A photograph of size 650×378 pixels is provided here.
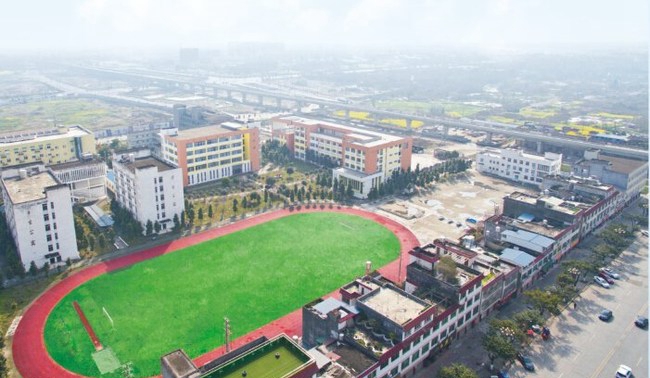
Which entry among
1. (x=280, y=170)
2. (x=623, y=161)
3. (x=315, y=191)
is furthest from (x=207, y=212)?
(x=623, y=161)

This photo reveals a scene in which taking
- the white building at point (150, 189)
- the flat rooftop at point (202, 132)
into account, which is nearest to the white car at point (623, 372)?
the white building at point (150, 189)

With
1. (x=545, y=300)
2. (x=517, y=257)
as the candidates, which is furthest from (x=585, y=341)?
(x=517, y=257)

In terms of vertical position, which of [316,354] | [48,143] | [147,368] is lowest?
[147,368]

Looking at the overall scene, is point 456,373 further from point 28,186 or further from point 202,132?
point 202,132

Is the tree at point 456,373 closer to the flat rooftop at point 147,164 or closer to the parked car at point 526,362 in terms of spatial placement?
the parked car at point 526,362

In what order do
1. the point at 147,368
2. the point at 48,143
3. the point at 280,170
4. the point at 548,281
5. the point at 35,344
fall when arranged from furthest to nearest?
the point at 280,170
the point at 48,143
the point at 548,281
the point at 35,344
the point at 147,368

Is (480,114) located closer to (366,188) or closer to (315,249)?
(366,188)
